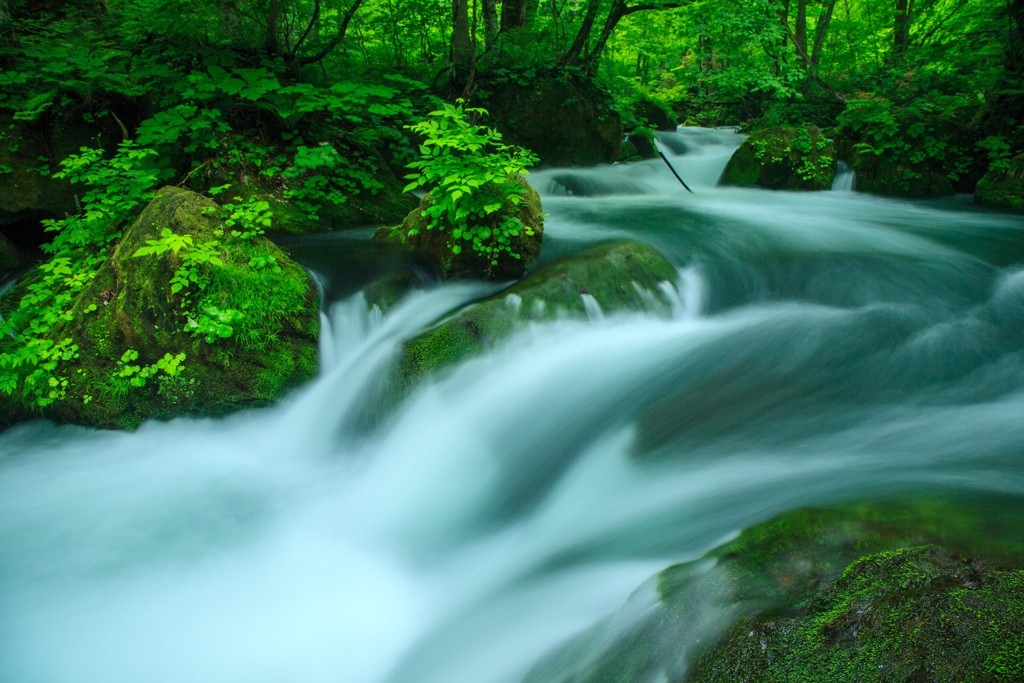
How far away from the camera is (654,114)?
563 inches

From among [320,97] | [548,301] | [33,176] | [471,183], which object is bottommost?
[548,301]

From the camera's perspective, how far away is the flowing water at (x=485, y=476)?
7.27ft

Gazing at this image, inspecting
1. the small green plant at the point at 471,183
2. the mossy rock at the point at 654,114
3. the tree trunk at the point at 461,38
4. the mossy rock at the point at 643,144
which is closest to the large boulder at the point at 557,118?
the tree trunk at the point at 461,38

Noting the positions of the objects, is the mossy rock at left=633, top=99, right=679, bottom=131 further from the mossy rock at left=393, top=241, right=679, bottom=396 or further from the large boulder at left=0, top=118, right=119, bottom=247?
the large boulder at left=0, top=118, right=119, bottom=247

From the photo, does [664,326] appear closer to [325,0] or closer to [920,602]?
[920,602]

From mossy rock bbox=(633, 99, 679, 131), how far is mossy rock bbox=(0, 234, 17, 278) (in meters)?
12.9

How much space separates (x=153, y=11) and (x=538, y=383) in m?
5.30

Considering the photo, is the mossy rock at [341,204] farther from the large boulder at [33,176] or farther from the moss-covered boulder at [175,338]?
the moss-covered boulder at [175,338]

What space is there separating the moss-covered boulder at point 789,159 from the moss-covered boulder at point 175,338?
7.90 m

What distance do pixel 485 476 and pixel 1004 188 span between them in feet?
A: 25.9

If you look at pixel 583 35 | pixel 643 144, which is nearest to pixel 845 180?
pixel 643 144

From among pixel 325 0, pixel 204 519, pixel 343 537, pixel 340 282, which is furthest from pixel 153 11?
pixel 343 537

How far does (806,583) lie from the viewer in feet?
4.53

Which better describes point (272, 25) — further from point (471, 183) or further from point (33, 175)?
point (471, 183)
